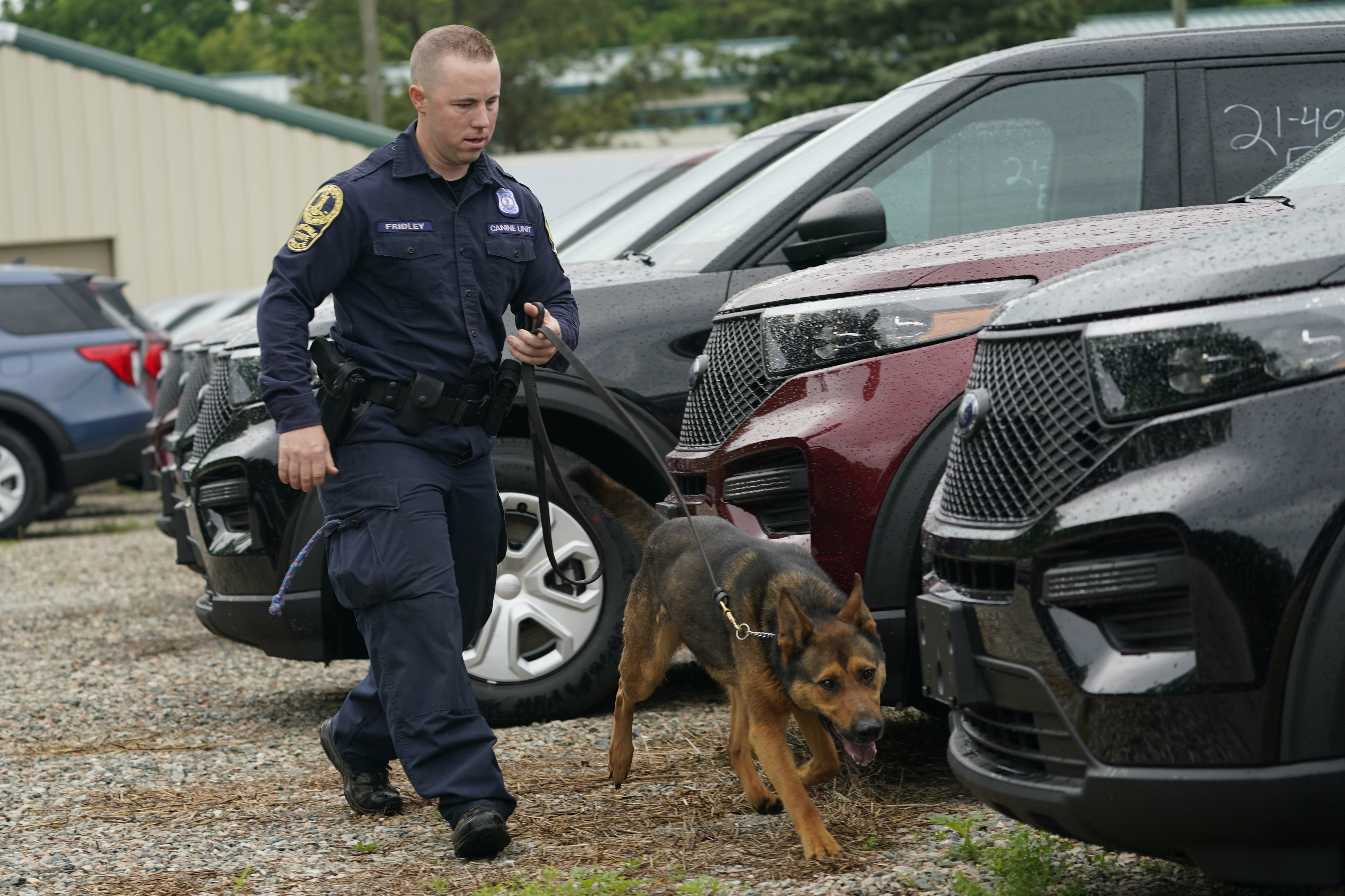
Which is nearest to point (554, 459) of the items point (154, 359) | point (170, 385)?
point (170, 385)

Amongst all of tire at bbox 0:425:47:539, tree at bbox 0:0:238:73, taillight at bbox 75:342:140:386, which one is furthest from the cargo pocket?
tree at bbox 0:0:238:73

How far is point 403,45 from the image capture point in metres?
46.8

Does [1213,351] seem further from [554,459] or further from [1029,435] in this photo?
[554,459]

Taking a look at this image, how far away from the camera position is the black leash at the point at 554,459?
154 inches

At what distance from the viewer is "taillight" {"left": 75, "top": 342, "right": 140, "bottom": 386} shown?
12.5m

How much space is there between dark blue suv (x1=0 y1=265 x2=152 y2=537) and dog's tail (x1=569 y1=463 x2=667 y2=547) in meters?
8.62

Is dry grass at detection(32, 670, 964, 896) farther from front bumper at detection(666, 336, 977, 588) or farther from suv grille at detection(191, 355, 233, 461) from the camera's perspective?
suv grille at detection(191, 355, 233, 461)

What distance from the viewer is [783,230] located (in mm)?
5152

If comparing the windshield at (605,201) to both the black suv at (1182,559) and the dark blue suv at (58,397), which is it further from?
the dark blue suv at (58,397)

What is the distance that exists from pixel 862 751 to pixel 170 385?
6123 millimetres

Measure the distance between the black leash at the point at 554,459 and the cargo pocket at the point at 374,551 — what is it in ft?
1.54

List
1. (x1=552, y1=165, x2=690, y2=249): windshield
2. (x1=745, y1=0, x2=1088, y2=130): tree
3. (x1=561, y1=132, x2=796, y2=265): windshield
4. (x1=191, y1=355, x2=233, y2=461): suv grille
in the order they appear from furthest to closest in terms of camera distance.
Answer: (x1=745, y1=0, x2=1088, y2=130): tree
(x1=552, y1=165, x2=690, y2=249): windshield
(x1=561, y1=132, x2=796, y2=265): windshield
(x1=191, y1=355, x2=233, y2=461): suv grille

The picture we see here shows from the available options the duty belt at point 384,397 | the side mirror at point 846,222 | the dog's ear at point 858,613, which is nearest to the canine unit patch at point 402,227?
the duty belt at point 384,397

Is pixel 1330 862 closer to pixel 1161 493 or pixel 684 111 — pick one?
pixel 1161 493
